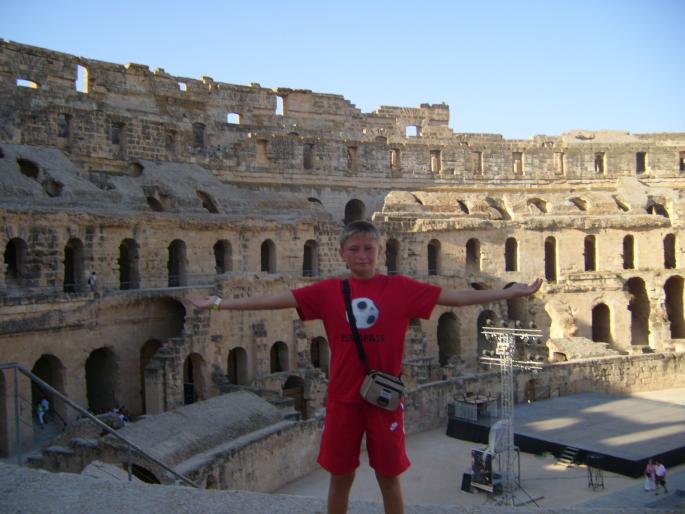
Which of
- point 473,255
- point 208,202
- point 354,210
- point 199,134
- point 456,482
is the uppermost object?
point 199,134

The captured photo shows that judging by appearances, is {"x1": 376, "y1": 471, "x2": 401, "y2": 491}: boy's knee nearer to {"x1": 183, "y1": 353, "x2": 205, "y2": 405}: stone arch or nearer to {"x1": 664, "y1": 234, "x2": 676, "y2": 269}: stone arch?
{"x1": 183, "y1": 353, "x2": 205, "y2": 405}: stone arch

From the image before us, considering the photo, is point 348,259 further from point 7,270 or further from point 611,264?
point 611,264

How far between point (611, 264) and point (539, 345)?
6347 millimetres

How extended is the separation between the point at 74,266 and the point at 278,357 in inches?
270

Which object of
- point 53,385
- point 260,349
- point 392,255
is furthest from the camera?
point 392,255

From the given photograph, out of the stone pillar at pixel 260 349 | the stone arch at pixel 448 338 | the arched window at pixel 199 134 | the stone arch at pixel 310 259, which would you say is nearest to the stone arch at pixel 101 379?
the stone pillar at pixel 260 349

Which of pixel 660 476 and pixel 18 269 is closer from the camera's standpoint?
pixel 660 476

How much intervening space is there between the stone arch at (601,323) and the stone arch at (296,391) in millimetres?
15387

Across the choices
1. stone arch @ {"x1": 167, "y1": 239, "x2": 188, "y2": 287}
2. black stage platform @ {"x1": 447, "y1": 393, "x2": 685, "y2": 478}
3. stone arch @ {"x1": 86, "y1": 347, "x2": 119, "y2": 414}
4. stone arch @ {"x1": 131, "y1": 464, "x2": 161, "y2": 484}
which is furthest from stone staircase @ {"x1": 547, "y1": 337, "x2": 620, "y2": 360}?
stone arch @ {"x1": 131, "y1": 464, "x2": 161, "y2": 484}

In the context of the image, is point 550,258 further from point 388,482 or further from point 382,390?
point 382,390

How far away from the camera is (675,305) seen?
3378 centimetres

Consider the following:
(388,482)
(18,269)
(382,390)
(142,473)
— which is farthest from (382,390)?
(18,269)

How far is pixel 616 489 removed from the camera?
57.8 feet

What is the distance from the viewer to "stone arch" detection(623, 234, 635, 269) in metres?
33.6
